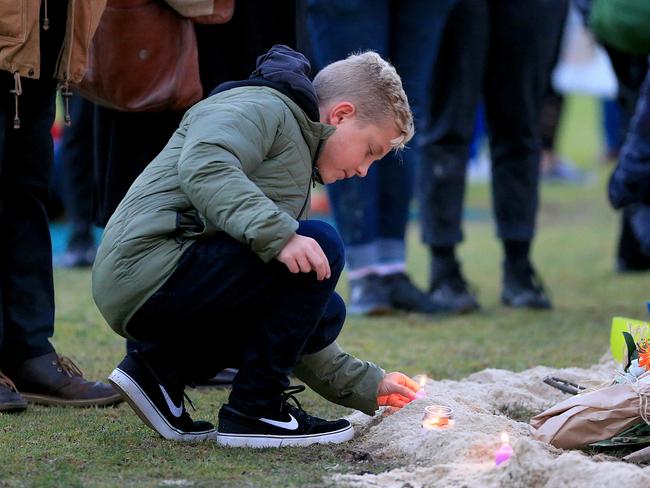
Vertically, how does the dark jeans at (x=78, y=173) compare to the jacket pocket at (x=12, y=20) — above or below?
below

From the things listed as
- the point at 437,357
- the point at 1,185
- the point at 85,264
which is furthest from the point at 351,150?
the point at 85,264

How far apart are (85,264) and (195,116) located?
4.06 m

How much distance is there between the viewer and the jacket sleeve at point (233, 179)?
261cm

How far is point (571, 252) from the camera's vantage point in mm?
7621

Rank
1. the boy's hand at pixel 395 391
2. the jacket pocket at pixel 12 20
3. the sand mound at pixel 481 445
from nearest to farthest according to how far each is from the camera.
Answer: the sand mound at pixel 481 445 < the jacket pocket at pixel 12 20 < the boy's hand at pixel 395 391

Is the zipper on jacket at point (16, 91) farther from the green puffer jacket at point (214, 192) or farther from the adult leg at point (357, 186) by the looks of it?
the adult leg at point (357, 186)

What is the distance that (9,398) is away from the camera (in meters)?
3.21

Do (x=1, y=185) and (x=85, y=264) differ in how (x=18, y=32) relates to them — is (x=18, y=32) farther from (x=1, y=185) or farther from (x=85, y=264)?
(x=85, y=264)

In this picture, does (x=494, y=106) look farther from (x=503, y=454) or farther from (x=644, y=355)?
(x=503, y=454)

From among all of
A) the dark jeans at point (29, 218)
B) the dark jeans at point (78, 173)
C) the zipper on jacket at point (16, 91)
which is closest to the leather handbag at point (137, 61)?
the dark jeans at point (29, 218)

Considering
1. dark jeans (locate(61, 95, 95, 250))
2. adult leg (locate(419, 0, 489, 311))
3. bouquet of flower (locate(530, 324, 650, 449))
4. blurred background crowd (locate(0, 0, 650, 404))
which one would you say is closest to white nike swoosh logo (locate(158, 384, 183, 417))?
bouquet of flower (locate(530, 324, 650, 449))

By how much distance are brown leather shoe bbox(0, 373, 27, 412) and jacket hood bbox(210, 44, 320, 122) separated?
3.46 feet

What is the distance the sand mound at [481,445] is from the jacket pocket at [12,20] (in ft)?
4.59

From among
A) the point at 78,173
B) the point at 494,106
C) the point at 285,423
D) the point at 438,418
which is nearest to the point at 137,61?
the point at 285,423
